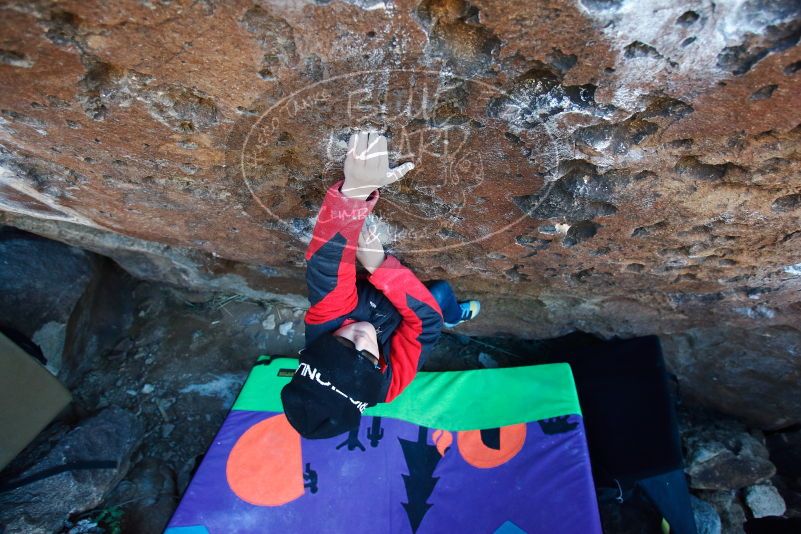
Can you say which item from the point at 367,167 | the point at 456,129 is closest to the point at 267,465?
the point at 367,167

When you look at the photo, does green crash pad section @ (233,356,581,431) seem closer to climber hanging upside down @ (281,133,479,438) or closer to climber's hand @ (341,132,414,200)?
climber hanging upside down @ (281,133,479,438)

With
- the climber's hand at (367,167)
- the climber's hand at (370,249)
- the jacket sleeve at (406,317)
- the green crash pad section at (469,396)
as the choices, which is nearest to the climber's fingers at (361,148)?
the climber's hand at (367,167)

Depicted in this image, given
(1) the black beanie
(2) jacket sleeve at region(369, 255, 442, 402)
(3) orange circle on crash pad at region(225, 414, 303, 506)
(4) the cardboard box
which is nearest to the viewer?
(1) the black beanie

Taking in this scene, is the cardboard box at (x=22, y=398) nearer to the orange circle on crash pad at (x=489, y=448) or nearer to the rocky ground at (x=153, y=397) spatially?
the rocky ground at (x=153, y=397)

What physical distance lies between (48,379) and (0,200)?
0.65 m

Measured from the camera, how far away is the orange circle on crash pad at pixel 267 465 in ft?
6.10

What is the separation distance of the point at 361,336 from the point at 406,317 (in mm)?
252

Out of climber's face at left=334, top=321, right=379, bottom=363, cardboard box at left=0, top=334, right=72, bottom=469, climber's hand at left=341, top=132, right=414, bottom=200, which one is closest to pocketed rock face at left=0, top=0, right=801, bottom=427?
climber's hand at left=341, top=132, right=414, bottom=200

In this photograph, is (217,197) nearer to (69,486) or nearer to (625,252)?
(625,252)

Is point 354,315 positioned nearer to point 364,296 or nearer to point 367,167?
point 364,296

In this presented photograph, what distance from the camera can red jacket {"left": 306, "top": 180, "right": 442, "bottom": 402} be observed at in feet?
3.99

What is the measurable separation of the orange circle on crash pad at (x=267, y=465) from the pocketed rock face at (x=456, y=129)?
0.73 meters

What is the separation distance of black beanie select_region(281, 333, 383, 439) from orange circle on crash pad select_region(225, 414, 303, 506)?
67 cm

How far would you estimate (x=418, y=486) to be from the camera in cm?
184
